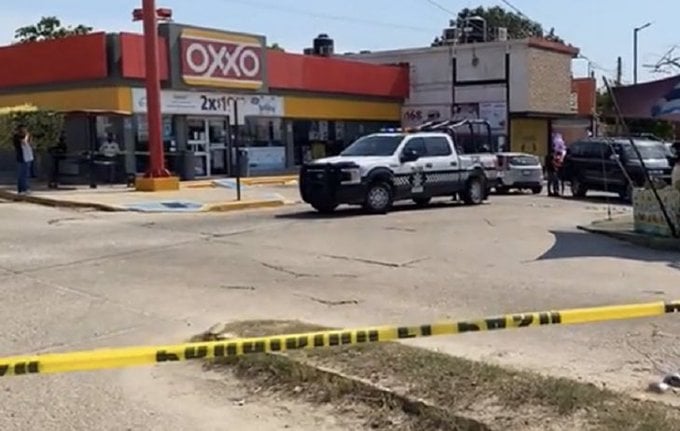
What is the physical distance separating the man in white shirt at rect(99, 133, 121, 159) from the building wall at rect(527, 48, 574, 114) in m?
18.2

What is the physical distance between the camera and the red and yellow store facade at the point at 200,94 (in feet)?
86.6

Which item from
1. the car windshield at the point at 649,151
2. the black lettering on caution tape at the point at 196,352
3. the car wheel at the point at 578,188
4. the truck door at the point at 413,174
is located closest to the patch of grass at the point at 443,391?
the black lettering on caution tape at the point at 196,352

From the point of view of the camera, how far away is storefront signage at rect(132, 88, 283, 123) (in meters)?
27.0

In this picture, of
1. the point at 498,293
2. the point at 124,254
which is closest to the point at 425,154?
the point at 124,254

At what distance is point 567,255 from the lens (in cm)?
1264

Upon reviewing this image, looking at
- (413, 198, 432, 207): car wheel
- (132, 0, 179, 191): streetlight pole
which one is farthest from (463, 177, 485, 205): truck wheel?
(132, 0, 179, 191): streetlight pole

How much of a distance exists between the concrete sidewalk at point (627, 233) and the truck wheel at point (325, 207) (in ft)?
17.6

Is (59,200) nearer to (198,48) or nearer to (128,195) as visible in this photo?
(128,195)

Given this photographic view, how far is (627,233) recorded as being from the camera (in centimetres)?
1473

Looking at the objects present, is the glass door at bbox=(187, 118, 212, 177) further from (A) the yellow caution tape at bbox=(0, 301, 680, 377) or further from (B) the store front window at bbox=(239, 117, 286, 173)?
(A) the yellow caution tape at bbox=(0, 301, 680, 377)

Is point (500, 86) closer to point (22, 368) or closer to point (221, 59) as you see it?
point (221, 59)

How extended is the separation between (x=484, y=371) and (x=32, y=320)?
4.75 metres

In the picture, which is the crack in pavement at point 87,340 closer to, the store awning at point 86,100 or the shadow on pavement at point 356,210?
the shadow on pavement at point 356,210

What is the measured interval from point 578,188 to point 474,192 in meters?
5.73
